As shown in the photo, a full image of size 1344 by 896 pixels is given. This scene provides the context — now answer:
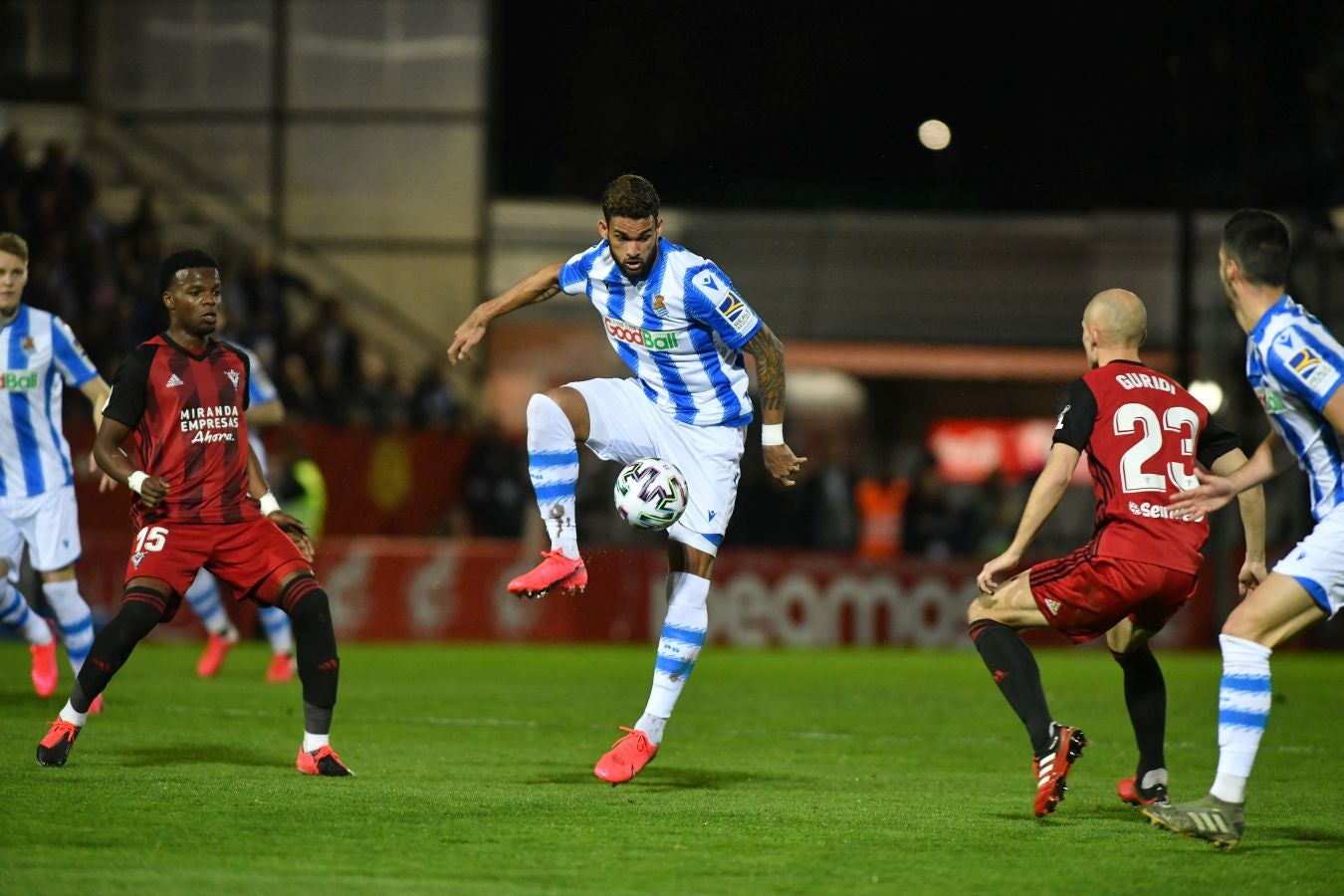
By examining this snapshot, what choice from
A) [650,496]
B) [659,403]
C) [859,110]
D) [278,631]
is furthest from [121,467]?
[859,110]

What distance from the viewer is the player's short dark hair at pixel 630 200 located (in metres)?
7.45

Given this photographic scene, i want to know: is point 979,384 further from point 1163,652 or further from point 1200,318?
point 1163,652

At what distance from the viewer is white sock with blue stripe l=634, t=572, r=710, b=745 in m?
7.67

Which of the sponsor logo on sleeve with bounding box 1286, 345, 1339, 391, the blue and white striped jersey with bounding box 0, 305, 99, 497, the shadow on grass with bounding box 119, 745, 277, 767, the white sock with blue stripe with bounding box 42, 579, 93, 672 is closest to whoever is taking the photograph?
the sponsor logo on sleeve with bounding box 1286, 345, 1339, 391

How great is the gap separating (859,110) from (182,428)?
2492 centimetres

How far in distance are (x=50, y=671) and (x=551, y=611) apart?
8291 millimetres

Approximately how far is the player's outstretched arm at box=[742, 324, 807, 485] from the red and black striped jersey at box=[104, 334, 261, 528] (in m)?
2.26

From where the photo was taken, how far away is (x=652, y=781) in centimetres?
785

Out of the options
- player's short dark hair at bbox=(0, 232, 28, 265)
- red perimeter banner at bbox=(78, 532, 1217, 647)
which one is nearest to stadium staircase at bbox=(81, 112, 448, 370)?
red perimeter banner at bbox=(78, 532, 1217, 647)

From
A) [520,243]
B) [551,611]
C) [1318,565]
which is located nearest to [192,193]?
[520,243]

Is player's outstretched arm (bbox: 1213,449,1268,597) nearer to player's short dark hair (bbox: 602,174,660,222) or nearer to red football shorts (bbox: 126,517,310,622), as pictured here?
player's short dark hair (bbox: 602,174,660,222)

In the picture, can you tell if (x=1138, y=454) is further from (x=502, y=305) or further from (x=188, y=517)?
(x=188, y=517)

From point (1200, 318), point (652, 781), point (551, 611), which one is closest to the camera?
point (652, 781)

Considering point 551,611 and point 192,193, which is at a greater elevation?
point 192,193
